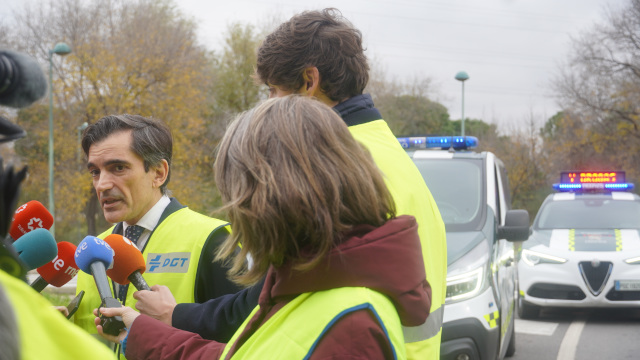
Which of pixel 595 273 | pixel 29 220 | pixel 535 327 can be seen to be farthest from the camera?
pixel 535 327

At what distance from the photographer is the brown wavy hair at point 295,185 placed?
152 cm

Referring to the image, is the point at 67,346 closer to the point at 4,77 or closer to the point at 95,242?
the point at 4,77

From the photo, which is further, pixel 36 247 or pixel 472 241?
pixel 472 241

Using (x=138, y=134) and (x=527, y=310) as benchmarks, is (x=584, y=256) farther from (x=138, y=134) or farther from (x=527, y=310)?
(x=138, y=134)

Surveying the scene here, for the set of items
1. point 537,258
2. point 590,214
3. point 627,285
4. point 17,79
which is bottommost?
point 627,285

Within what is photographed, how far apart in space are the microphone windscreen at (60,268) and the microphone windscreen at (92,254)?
0.34 metres

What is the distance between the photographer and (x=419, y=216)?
209cm

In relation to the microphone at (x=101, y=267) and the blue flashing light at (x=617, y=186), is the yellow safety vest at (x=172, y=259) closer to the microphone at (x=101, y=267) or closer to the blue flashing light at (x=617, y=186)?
the microphone at (x=101, y=267)

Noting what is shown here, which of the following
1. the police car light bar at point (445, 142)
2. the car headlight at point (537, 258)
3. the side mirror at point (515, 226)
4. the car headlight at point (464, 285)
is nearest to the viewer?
the car headlight at point (464, 285)

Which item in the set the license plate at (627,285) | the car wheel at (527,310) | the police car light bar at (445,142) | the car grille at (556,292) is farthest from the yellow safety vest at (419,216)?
the car wheel at (527,310)

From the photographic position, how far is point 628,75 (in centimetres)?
3328

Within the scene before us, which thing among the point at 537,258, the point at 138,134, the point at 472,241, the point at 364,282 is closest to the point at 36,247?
the point at 364,282

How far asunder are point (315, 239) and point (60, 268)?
136 cm

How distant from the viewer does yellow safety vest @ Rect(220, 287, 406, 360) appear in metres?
1.43
